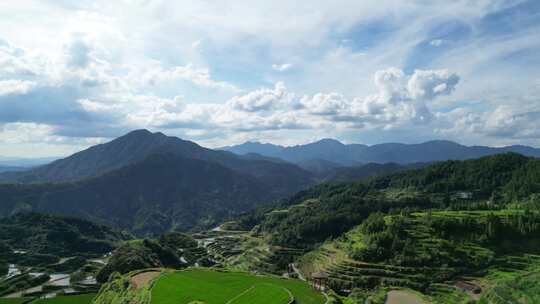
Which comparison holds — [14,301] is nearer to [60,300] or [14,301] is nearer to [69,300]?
[60,300]

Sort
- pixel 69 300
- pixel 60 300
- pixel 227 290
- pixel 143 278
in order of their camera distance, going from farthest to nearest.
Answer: pixel 60 300 < pixel 69 300 < pixel 143 278 < pixel 227 290

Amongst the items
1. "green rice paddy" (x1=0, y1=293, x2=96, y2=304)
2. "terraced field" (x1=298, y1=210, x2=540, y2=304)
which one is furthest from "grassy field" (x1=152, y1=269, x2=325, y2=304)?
"green rice paddy" (x1=0, y1=293, x2=96, y2=304)

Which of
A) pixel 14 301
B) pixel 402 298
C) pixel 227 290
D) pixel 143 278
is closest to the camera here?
pixel 227 290

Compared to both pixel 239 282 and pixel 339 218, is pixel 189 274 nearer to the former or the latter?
pixel 239 282

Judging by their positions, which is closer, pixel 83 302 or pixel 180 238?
pixel 83 302

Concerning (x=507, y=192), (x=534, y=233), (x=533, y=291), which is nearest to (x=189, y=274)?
(x=533, y=291)

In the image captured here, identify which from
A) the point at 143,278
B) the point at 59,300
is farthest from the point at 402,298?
the point at 59,300
